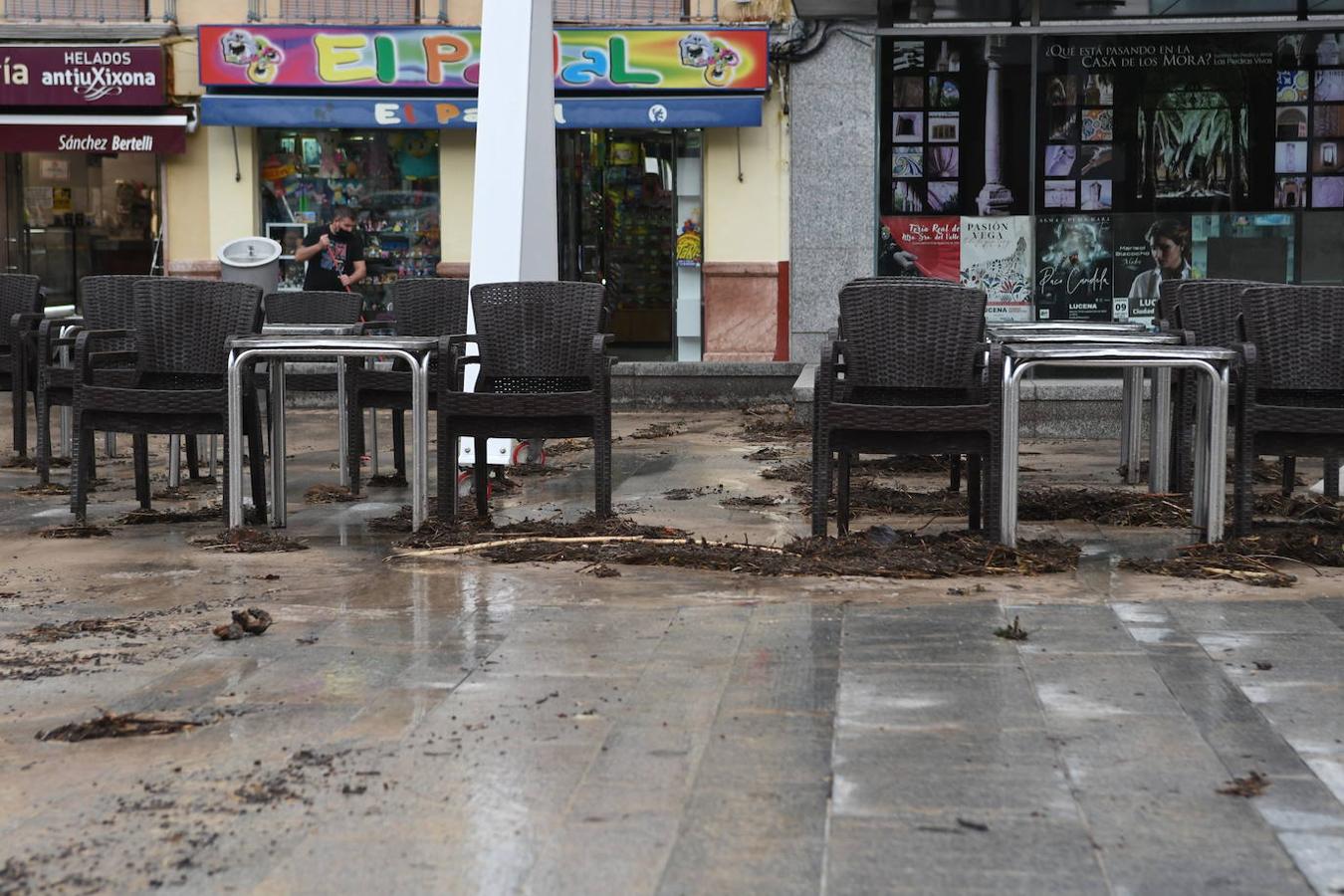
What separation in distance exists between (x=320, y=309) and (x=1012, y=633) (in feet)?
20.3

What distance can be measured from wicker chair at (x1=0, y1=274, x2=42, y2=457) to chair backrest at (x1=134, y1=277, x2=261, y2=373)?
249cm

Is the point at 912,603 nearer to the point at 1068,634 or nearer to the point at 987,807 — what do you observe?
the point at 1068,634

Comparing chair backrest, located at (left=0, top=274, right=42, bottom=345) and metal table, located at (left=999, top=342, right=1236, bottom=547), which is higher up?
chair backrest, located at (left=0, top=274, right=42, bottom=345)

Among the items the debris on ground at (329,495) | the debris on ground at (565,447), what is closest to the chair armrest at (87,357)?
the debris on ground at (329,495)

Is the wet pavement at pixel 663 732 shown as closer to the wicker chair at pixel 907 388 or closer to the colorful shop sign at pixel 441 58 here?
the wicker chair at pixel 907 388

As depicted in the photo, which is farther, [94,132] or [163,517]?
[94,132]

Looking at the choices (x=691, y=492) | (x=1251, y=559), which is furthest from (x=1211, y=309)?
(x=691, y=492)

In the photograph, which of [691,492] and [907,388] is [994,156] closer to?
[691,492]

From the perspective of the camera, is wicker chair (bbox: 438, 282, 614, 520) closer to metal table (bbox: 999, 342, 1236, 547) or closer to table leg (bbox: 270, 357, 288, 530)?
table leg (bbox: 270, 357, 288, 530)

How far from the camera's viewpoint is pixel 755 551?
689 centimetres

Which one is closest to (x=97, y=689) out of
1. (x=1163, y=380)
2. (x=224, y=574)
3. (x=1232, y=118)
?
(x=224, y=574)

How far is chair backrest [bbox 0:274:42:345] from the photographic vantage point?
10414 mm

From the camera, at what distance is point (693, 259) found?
1747 cm

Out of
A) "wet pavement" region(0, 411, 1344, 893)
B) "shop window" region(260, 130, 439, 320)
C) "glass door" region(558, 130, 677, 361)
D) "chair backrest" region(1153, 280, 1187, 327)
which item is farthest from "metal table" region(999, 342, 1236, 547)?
"shop window" region(260, 130, 439, 320)
